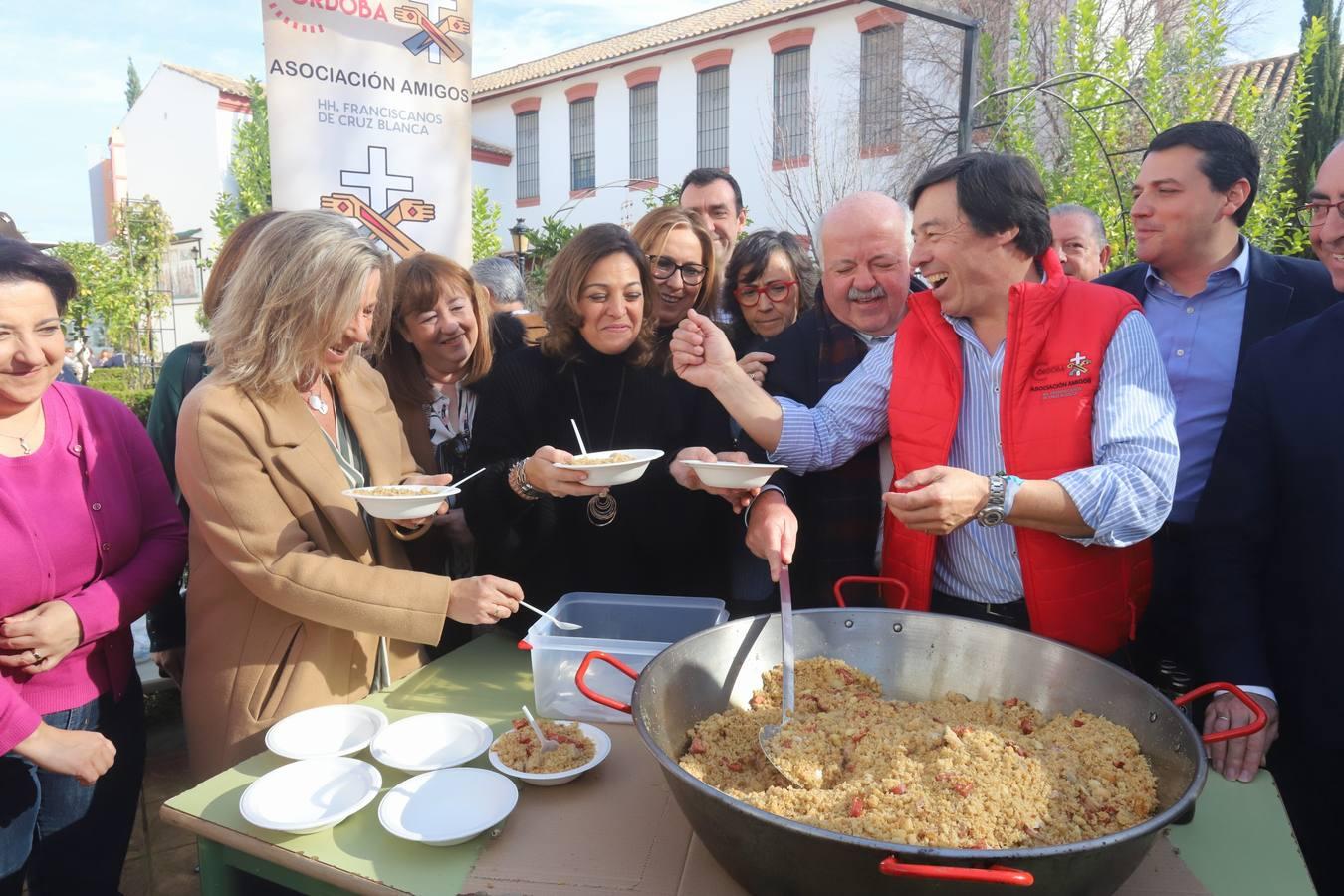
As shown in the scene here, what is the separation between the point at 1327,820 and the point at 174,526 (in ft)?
9.17

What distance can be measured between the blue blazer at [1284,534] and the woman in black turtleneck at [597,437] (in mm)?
1284

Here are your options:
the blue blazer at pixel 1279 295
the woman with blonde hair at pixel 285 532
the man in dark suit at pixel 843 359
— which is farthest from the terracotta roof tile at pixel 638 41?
the woman with blonde hair at pixel 285 532

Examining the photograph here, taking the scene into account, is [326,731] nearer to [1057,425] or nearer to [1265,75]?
[1057,425]

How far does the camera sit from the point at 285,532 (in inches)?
75.1

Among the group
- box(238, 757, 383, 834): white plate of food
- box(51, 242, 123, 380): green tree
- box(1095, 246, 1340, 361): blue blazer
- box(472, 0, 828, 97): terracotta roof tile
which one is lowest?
box(238, 757, 383, 834): white plate of food

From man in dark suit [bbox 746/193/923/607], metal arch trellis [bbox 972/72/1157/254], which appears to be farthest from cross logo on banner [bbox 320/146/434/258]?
metal arch trellis [bbox 972/72/1157/254]

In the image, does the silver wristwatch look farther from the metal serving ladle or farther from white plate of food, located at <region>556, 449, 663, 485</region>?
white plate of food, located at <region>556, 449, 663, 485</region>

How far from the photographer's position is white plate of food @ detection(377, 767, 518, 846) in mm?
1372

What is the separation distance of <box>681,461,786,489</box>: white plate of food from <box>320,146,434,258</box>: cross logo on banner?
2.32 metres

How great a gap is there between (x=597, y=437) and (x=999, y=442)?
1.15 metres

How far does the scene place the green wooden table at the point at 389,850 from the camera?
4.26 feet

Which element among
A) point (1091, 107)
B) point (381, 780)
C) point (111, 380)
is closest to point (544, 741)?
point (381, 780)

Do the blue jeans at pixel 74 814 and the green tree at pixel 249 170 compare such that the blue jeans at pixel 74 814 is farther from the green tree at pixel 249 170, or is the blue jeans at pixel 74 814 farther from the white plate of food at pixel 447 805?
the green tree at pixel 249 170

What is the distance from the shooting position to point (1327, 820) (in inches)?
70.2
